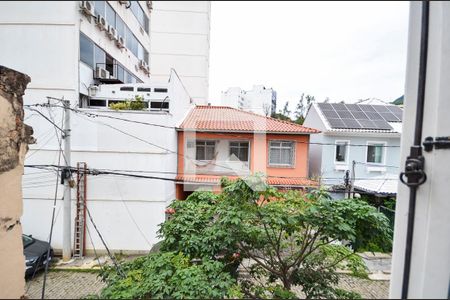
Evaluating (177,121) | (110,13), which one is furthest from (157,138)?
(110,13)

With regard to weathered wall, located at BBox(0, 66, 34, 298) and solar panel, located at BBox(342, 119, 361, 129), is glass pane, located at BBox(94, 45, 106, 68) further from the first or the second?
solar panel, located at BBox(342, 119, 361, 129)

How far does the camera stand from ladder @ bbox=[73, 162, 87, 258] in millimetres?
3675

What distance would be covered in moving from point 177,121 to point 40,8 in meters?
5.39

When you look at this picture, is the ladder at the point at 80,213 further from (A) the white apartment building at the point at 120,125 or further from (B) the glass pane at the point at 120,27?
(B) the glass pane at the point at 120,27

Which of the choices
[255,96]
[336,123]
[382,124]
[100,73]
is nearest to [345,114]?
[336,123]

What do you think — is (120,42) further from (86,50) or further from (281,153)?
(281,153)

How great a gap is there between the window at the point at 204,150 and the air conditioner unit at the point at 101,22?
3689 mm

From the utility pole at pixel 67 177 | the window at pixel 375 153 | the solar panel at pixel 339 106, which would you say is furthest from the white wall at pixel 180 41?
the window at pixel 375 153

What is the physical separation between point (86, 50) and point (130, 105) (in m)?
1.48

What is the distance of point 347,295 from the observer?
3.85 feet

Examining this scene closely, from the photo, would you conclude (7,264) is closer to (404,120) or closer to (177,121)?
(404,120)

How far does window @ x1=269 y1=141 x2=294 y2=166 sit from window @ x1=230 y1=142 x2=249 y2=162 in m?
0.73

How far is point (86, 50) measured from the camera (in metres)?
5.24

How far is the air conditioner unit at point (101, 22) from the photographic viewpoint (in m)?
5.27
